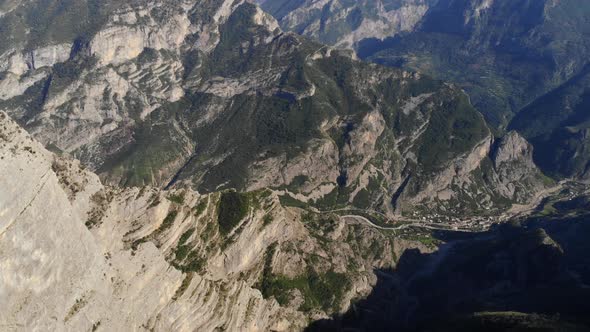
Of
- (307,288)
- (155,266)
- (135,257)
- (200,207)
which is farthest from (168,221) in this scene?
(307,288)

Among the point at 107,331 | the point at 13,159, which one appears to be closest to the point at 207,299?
the point at 107,331

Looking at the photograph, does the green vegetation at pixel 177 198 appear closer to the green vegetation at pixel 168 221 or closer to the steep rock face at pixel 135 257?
the steep rock face at pixel 135 257

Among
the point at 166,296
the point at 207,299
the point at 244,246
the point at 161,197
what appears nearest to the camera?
the point at 166,296

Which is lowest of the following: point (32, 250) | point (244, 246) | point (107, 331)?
point (244, 246)

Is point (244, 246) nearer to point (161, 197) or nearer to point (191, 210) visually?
point (191, 210)

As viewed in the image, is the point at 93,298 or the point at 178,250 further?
the point at 178,250

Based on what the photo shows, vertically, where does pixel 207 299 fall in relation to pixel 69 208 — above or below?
below
